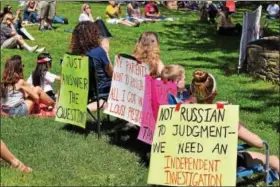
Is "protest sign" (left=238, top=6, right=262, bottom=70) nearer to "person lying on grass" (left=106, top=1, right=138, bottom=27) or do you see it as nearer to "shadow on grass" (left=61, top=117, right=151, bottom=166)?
"shadow on grass" (left=61, top=117, right=151, bottom=166)

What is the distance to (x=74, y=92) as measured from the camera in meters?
8.02

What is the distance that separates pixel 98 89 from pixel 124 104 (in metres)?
0.60

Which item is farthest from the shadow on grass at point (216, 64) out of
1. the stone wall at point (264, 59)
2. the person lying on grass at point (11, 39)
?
the person lying on grass at point (11, 39)

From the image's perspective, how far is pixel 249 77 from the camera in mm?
12781

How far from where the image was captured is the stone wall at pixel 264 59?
11930 millimetres

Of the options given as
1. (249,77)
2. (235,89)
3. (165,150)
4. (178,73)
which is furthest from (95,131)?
(249,77)

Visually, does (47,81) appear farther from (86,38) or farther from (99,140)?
(99,140)

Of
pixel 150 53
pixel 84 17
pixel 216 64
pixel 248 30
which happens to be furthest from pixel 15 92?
pixel 84 17

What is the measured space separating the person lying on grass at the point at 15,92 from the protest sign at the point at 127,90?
187 cm

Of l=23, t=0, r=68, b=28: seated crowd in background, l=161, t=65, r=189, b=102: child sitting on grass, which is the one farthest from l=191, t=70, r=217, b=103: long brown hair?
l=23, t=0, r=68, b=28: seated crowd in background

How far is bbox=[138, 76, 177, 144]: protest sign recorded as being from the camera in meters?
6.71

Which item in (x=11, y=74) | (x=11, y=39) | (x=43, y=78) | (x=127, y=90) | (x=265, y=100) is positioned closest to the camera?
(x=127, y=90)

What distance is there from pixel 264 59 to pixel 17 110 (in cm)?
521

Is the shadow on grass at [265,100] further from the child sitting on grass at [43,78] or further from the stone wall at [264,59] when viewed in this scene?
the child sitting on grass at [43,78]
